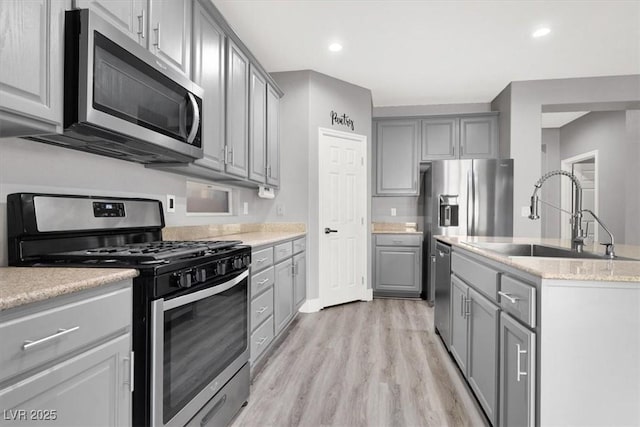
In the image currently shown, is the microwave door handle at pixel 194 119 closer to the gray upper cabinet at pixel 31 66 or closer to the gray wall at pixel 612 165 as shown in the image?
the gray upper cabinet at pixel 31 66

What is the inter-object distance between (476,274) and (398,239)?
268 centimetres

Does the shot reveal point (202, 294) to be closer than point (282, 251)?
Yes

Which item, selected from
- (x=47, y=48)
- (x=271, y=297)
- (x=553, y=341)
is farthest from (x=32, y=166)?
(x=553, y=341)

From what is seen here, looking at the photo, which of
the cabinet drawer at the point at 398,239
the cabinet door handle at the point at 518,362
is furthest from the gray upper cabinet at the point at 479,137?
the cabinet door handle at the point at 518,362

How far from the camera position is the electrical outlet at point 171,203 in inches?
91.4

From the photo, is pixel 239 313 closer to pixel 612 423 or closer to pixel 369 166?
pixel 612 423

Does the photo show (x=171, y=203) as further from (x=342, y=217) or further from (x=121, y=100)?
(x=342, y=217)

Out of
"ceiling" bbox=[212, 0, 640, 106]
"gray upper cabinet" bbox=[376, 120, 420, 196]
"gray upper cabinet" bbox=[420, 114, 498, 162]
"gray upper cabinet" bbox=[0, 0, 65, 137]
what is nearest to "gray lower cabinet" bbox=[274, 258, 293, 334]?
"gray upper cabinet" bbox=[0, 0, 65, 137]

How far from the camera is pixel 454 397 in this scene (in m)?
2.03

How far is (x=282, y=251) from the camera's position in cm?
293

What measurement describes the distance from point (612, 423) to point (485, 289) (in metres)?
0.70

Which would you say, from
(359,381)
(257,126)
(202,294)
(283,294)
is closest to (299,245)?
(283,294)

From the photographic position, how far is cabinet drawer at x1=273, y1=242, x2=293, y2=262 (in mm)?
2764

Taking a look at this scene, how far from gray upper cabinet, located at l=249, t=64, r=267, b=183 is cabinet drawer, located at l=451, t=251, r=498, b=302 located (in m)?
1.81
